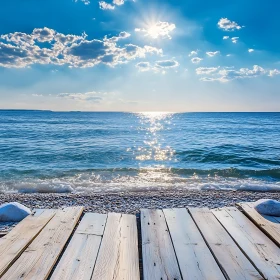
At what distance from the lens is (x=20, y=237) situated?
3344 mm

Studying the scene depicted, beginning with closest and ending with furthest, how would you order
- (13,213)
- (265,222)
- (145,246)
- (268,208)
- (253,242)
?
(145,246)
(253,242)
(265,222)
(268,208)
(13,213)

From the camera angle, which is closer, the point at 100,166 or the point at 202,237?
the point at 202,237

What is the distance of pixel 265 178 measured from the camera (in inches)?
497

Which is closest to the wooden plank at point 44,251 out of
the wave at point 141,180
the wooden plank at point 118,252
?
the wooden plank at point 118,252

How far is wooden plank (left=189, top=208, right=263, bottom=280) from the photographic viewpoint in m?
2.65

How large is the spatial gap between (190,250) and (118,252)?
88 cm

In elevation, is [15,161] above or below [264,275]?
below

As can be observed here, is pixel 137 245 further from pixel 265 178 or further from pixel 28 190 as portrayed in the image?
pixel 265 178

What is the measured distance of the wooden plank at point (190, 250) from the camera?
2.64m

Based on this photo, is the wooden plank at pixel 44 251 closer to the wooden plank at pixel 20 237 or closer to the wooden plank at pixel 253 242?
the wooden plank at pixel 20 237

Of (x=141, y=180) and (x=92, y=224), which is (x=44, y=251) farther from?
(x=141, y=180)

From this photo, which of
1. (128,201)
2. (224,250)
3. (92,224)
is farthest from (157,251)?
(128,201)

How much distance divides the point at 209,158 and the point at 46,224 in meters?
14.9

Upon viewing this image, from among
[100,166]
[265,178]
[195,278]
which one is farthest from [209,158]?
[195,278]
